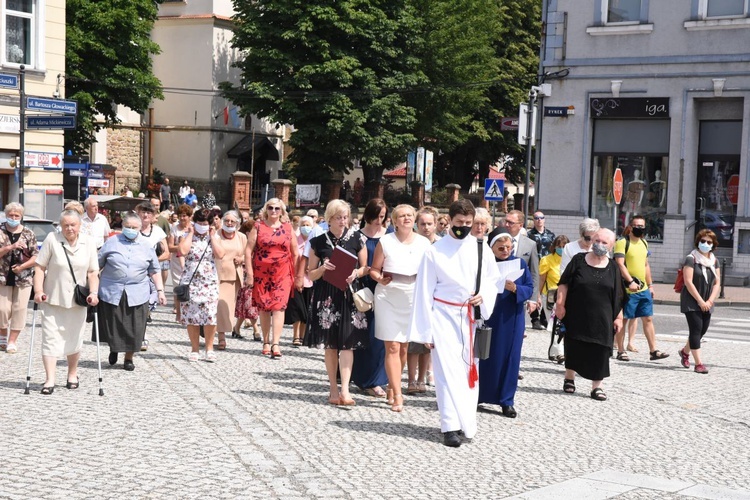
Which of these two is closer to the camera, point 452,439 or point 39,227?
point 452,439

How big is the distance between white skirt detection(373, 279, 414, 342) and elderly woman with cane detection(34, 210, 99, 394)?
2716 millimetres

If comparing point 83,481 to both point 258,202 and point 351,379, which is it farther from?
point 258,202

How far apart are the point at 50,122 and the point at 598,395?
16.4 m

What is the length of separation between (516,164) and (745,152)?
101 ft

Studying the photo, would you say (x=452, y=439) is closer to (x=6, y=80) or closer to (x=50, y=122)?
(x=6, y=80)

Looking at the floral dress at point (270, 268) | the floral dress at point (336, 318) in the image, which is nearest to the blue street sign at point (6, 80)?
the floral dress at point (270, 268)

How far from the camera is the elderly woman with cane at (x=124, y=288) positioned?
11706mm

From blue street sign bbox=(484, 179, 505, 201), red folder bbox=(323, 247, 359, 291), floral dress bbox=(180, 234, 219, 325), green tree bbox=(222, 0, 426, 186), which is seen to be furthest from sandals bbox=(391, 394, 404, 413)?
green tree bbox=(222, 0, 426, 186)

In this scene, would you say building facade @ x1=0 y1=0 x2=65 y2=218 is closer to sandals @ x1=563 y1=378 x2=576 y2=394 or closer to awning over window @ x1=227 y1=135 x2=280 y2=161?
sandals @ x1=563 y1=378 x2=576 y2=394

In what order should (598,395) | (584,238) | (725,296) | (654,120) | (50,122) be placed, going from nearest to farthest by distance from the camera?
(598,395)
(584,238)
(50,122)
(725,296)
(654,120)

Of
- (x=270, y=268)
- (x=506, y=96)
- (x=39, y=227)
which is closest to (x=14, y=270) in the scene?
(x=270, y=268)

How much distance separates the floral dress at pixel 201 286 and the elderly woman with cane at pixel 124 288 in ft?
3.13

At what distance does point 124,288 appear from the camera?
11766 mm

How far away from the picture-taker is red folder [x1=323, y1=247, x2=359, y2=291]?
10.1m
